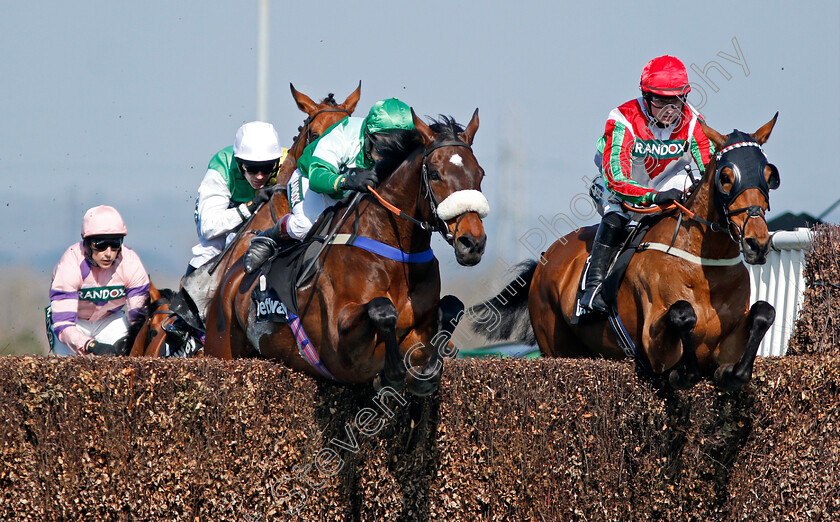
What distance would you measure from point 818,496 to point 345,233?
290 centimetres

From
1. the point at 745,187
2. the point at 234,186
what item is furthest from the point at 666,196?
the point at 234,186

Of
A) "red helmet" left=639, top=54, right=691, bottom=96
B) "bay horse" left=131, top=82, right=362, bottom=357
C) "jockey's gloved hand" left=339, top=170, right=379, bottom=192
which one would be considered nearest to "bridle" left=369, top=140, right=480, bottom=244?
"jockey's gloved hand" left=339, top=170, right=379, bottom=192

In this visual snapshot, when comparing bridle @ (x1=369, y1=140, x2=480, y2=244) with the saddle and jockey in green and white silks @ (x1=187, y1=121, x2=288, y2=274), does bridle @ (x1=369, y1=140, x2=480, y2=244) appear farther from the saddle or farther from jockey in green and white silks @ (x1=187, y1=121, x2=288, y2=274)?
jockey in green and white silks @ (x1=187, y1=121, x2=288, y2=274)

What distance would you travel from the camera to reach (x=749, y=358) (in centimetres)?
477

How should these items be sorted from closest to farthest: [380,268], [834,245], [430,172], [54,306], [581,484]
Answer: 1. [430,172]
2. [380,268]
3. [581,484]
4. [834,245]
5. [54,306]

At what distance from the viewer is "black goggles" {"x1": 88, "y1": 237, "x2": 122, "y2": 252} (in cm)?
630

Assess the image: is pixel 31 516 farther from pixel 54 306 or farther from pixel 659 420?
pixel 659 420

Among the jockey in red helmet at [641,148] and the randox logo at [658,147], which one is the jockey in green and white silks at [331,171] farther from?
the randox logo at [658,147]

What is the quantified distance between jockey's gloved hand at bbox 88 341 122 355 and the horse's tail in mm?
2552

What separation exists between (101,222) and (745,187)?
157 inches

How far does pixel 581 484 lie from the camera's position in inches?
199

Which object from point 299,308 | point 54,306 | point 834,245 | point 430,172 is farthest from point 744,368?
point 54,306

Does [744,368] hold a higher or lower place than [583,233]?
lower

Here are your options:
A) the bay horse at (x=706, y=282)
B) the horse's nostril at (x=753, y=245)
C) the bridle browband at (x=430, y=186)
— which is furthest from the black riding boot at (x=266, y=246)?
the horse's nostril at (x=753, y=245)
